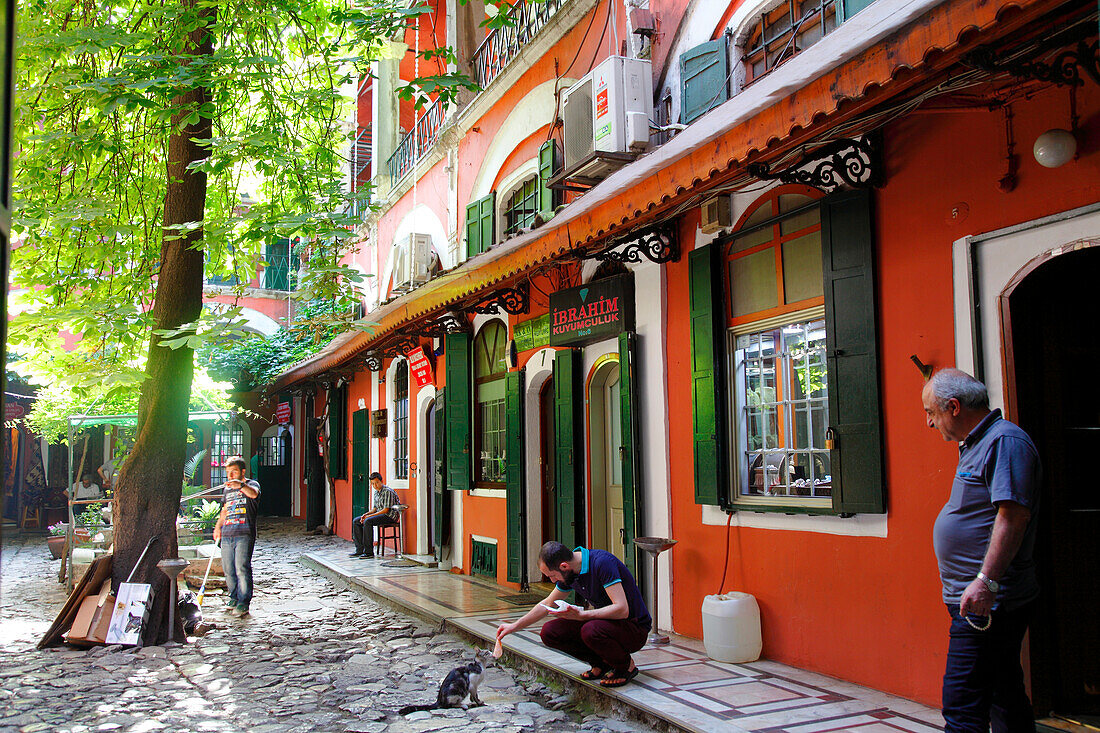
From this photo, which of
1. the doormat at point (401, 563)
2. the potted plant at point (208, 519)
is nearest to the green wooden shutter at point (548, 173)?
the doormat at point (401, 563)

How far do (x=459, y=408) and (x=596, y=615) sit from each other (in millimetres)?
6622

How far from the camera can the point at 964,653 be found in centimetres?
338

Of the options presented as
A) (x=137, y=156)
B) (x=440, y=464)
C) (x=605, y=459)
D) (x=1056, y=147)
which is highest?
(x=137, y=156)

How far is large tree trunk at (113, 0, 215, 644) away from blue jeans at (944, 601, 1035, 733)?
7.18m

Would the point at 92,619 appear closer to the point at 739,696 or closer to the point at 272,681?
the point at 272,681

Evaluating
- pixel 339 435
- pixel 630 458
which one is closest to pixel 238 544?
pixel 630 458

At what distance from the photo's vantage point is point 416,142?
47.8 ft

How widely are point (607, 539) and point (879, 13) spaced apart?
254 inches

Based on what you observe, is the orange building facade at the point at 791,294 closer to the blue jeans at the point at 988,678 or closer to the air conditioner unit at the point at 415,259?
the blue jeans at the point at 988,678

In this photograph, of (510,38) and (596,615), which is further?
(510,38)

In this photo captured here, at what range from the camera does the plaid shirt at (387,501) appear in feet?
46.6

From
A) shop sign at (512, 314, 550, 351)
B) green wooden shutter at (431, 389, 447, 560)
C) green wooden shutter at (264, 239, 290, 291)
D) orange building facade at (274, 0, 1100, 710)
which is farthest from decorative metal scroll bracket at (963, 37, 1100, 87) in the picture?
green wooden shutter at (264, 239, 290, 291)

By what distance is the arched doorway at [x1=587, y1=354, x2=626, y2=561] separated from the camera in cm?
918

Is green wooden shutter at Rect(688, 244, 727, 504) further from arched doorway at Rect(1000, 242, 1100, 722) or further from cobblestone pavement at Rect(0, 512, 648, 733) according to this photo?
arched doorway at Rect(1000, 242, 1100, 722)
